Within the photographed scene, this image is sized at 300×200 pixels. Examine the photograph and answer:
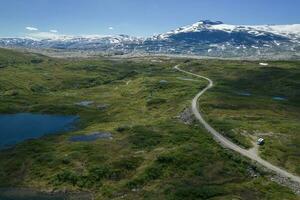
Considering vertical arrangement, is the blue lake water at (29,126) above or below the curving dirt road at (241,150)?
below

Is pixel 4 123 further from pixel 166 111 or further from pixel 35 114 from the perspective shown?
pixel 166 111

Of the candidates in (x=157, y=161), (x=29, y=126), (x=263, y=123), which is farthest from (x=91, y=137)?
(x=263, y=123)

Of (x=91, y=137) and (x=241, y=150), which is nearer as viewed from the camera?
(x=241, y=150)

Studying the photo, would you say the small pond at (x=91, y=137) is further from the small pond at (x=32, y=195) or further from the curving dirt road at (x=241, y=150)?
the small pond at (x=32, y=195)

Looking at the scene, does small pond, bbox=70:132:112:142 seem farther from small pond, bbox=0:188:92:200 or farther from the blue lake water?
small pond, bbox=0:188:92:200

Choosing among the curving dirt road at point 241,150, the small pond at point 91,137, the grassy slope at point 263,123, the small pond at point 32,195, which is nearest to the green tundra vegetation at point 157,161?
the grassy slope at point 263,123

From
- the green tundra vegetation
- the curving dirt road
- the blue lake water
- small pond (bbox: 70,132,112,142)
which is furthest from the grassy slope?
the blue lake water

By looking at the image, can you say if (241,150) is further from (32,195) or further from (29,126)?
(29,126)

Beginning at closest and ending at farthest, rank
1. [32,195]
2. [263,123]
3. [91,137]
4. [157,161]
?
1. [32,195]
2. [157,161]
3. [91,137]
4. [263,123]
